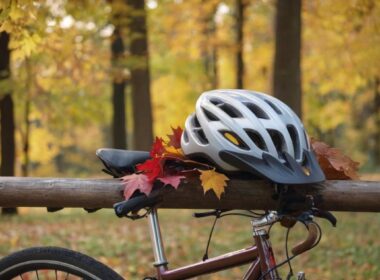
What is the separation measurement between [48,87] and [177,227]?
184 inches

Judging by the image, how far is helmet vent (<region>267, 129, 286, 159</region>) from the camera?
235 centimetres

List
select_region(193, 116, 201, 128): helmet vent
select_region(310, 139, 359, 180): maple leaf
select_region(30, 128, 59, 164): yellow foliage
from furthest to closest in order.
Answer: select_region(30, 128, 59, 164): yellow foliage, select_region(310, 139, 359, 180): maple leaf, select_region(193, 116, 201, 128): helmet vent

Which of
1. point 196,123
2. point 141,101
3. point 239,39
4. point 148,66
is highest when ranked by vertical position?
point 239,39

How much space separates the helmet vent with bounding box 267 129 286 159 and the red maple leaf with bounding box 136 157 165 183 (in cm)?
49

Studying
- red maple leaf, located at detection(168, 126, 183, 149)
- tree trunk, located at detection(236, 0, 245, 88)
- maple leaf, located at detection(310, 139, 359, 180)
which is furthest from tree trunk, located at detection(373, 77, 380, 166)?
red maple leaf, located at detection(168, 126, 183, 149)

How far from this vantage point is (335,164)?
8.87 feet

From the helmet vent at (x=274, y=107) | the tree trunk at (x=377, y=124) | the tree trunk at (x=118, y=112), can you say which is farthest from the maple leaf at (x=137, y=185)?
the tree trunk at (x=377, y=124)

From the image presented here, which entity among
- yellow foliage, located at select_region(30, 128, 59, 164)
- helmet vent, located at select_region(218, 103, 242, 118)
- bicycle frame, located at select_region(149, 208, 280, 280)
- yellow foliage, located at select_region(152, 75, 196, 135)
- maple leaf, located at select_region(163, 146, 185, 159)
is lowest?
bicycle frame, located at select_region(149, 208, 280, 280)

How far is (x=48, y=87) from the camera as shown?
499 inches

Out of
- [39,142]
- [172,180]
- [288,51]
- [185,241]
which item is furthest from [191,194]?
[39,142]

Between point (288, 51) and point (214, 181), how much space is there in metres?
7.61

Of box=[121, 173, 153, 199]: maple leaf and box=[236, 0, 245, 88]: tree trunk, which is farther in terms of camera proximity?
box=[236, 0, 245, 88]: tree trunk

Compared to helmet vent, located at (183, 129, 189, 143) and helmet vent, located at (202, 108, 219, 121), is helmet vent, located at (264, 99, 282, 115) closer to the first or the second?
helmet vent, located at (202, 108, 219, 121)

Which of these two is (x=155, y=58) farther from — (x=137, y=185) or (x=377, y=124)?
(x=137, y=185)
